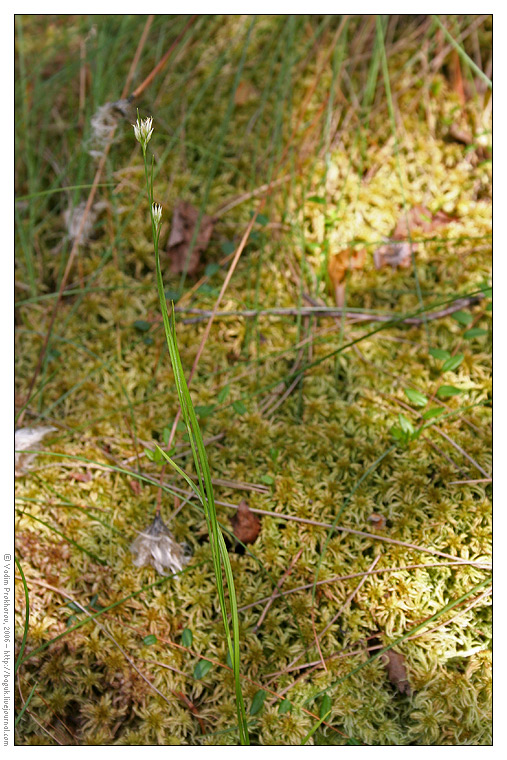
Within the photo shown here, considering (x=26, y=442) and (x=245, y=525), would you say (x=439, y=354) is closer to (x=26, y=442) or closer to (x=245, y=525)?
(x=245, y=525)

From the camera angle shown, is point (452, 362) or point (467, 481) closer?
point (467, 481)

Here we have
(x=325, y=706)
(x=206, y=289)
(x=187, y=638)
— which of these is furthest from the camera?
(x=206, y=289)

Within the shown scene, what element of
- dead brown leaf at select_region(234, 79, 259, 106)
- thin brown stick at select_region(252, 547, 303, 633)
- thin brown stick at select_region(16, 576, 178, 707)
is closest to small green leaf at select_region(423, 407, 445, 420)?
thin brown stick at select_region(252, 547, 303, 633)

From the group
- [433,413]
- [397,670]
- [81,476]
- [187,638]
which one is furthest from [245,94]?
[397,670]

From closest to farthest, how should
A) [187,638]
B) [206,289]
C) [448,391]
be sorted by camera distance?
1. [187,638]
2. [448,391]
3. [206,289]

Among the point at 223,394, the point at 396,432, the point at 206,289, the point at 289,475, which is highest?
the point at 206,289

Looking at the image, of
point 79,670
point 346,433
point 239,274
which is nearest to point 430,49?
point 239,274

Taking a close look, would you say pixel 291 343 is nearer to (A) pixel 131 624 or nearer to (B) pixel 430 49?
(A) pixel 131 624
